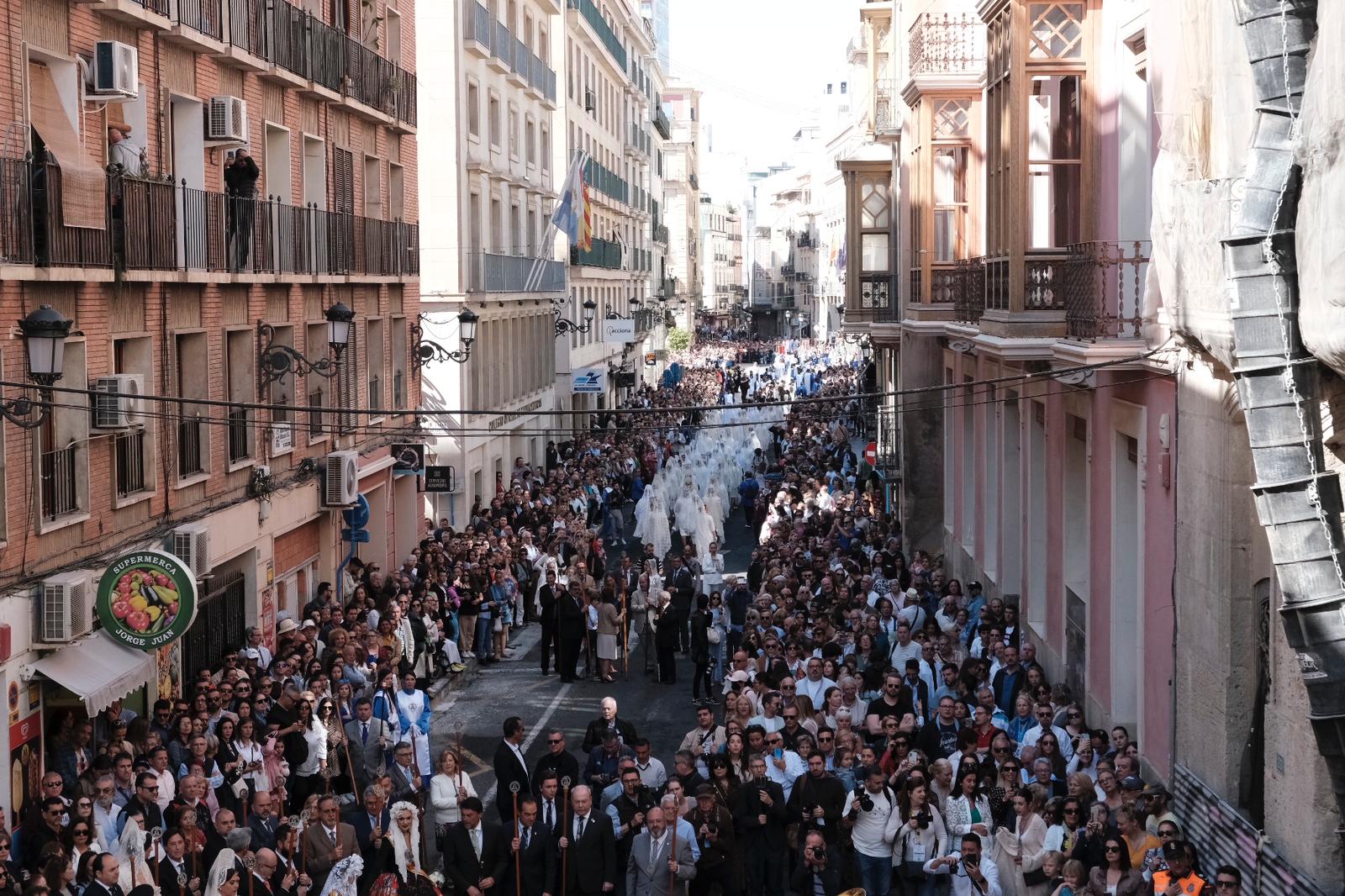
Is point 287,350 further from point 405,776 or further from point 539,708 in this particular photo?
point 405,776

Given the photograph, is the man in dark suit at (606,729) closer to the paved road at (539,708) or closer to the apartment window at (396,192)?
the paved road at (539,708)

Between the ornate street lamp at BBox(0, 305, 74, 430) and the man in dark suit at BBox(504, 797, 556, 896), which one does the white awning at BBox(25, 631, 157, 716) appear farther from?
the man in dark suit at BBox(504, 797, 556, 896)

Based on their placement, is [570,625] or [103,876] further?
[570,625]

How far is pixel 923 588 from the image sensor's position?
Answer: 859 inches

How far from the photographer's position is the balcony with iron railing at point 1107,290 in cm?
1474

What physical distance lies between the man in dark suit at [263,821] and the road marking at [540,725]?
4.23 metres

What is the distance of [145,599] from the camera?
1516cm

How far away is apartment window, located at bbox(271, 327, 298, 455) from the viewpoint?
21703 mm

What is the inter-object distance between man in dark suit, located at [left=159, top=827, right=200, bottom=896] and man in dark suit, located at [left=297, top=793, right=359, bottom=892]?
32.4 inches

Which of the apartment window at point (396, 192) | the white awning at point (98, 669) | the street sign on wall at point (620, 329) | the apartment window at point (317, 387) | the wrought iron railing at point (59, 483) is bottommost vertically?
the white awning at point (98, 669)

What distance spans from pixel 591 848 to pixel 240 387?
33.4 ft

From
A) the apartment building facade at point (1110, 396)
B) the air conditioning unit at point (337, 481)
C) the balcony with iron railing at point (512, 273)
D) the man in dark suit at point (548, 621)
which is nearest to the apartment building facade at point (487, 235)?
the balcony with iron railing at point (512, 273)

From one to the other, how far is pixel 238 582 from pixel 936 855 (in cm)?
1053

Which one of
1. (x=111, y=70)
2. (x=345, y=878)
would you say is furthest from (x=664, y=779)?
(x=111, y=70)
